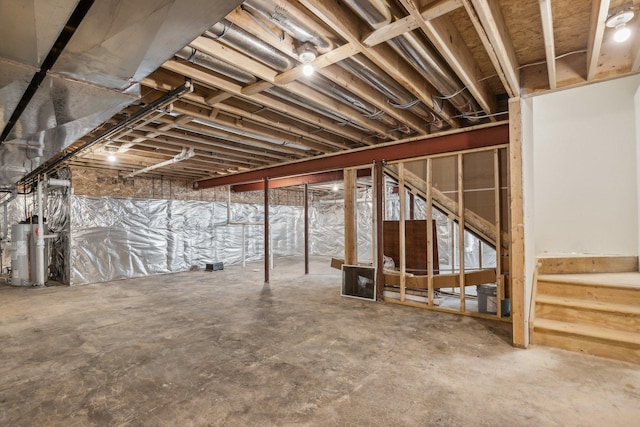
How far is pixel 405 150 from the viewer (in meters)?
4.19

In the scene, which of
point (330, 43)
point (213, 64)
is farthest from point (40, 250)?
point (330, 43)

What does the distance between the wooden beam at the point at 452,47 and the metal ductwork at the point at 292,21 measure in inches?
22.1

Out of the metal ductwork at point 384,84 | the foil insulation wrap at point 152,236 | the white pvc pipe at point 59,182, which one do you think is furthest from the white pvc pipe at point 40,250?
the metal ductwork at point 384,84

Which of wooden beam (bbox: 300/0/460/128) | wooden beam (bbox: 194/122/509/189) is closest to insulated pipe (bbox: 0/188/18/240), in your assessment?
wooden beam (bbox: 194/122/509/189)

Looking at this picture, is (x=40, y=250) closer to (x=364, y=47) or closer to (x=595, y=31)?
(x=364, y=47)

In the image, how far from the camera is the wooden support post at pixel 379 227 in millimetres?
4441

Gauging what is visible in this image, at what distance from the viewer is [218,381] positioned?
2.23 m

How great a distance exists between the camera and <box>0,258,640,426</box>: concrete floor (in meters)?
1.84

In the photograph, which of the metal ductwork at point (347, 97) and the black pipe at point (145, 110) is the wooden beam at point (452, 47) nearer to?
the metal ductwork at point (347, 97)

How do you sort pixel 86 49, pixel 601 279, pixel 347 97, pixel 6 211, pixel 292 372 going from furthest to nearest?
1. pixel 6 211
2. pixel 601 279
3. pixel 347 97
4. pixel 292 372
5. pixel 86 49

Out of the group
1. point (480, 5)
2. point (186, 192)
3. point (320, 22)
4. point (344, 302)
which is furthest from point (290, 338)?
point (186, 192)

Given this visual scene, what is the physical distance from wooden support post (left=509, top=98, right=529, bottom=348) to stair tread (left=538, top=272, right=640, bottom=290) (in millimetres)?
612

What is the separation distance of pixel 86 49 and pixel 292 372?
238cm

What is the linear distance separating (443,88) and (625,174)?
9.34 feet
